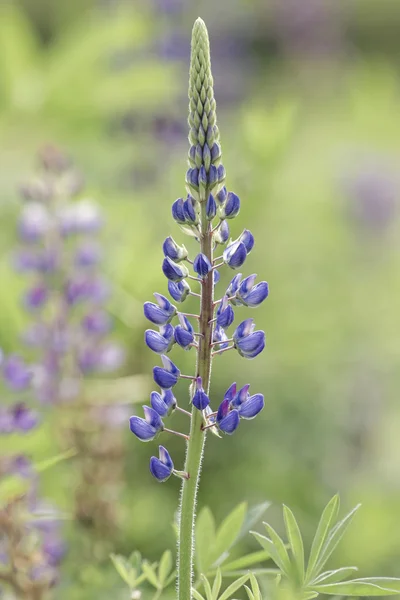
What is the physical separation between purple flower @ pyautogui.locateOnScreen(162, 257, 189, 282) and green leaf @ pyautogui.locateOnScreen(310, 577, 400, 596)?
1.19 ft

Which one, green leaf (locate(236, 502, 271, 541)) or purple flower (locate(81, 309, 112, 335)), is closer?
green leaf (locate(236, 502, 271, 541))

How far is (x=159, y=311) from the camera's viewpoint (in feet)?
3.28

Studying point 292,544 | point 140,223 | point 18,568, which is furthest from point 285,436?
point 292,544

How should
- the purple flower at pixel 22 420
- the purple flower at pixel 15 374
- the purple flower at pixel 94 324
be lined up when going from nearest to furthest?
the purple flower at pixel 22 420 → the purple flower at pixel 15 374 → the purple flower at pixel 94 324

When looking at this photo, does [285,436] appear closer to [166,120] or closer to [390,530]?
[390,530]

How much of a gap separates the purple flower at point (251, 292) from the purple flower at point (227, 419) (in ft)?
0.39

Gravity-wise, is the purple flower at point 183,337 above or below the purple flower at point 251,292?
below

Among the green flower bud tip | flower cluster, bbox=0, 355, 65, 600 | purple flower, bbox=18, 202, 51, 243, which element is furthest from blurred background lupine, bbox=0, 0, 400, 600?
→ the green flower bud tip

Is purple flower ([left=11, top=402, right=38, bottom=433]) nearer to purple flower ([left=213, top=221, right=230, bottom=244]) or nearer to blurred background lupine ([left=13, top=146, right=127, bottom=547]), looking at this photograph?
blurred background lupine ([left=13, top=146, right=127, bottom=547])

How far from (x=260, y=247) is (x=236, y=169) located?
1.29 meters

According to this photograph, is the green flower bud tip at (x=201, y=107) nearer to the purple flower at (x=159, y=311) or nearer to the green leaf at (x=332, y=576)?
the purple flower at (x=159, y=311)

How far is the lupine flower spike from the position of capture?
929 millimetres

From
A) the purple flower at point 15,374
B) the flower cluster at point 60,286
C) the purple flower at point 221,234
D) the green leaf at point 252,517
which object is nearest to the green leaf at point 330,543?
the green leaf at point 252,517

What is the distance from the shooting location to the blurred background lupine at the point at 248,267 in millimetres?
2141
